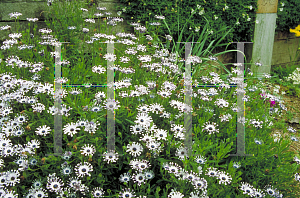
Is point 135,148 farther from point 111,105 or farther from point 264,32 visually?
point 264,32

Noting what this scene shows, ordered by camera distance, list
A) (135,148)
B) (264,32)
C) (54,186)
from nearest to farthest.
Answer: (54,186)
(135,148)
(264,32)

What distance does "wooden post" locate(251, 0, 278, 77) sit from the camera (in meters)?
4.29

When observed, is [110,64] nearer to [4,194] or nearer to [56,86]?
[56,86]

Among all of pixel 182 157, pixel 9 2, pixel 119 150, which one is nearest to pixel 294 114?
pixel 182 157

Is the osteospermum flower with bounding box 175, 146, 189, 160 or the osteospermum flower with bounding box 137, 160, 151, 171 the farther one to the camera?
the osteospermum flower with bounding box 175, 146, 189, 160

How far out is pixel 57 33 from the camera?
9.44 ft

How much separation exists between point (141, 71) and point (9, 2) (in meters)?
1.98

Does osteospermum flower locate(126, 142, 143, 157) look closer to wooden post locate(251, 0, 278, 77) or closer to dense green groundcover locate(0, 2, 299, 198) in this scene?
dense green groundcover locate(0, 2, 299, 198)

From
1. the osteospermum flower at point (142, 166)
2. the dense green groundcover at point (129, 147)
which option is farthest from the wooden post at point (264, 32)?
the osteospermum flower at point (142, 166)

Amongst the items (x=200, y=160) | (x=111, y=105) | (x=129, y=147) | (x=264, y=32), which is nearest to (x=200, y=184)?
(x=200, y=160)

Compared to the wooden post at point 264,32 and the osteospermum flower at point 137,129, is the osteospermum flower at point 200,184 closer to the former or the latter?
the osteospermum flower at point 137,129

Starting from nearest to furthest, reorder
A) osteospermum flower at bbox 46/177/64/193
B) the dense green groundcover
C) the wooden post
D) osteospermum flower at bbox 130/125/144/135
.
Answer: osteospermum flower at bbox 46/177/64/193 → the dense green groundcover → osteospermum flower at bbox 130/125/144/135 → the wooden post

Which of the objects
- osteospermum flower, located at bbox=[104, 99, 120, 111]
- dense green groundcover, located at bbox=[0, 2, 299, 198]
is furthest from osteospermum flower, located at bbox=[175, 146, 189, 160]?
osteospermum flower, located at bbox=[104, 99, 120, 111]

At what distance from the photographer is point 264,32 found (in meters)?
4.39
